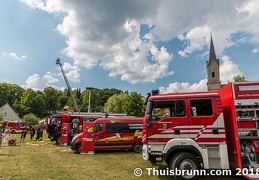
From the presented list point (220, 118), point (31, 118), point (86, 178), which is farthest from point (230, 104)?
point (31, 118)

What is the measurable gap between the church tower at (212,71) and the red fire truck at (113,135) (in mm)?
63200

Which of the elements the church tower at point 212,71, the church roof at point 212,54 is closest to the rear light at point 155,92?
the church tower at point 212,71

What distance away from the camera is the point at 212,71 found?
7300 cm

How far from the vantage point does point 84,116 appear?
837 inches

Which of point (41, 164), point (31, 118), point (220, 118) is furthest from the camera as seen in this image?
point (31, 118)

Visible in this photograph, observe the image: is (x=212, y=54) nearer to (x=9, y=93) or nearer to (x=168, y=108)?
(x=168, y=108)

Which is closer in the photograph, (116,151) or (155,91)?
(155,91)

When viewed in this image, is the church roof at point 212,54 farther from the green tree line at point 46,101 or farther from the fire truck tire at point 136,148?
the fire truck tire at point 136,148

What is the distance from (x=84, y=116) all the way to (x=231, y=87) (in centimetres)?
1653

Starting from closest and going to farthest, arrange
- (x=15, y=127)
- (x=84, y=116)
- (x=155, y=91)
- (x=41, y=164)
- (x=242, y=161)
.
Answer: (x=242, y=161) < (x=155, y=91) < (x=41, y=164) < (x=84, y=116) < (x=15, y=127)

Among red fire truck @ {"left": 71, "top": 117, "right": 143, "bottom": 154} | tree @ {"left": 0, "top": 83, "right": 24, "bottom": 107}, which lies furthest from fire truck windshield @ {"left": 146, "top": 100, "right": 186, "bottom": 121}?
tree @ {"left": 0, "top": 83, "right": 24, "bottom": 107}

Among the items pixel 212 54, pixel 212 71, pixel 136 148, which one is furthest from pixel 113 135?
pixel 212 54

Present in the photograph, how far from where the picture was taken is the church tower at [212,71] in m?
71.8

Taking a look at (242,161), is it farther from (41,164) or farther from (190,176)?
(41,164)
